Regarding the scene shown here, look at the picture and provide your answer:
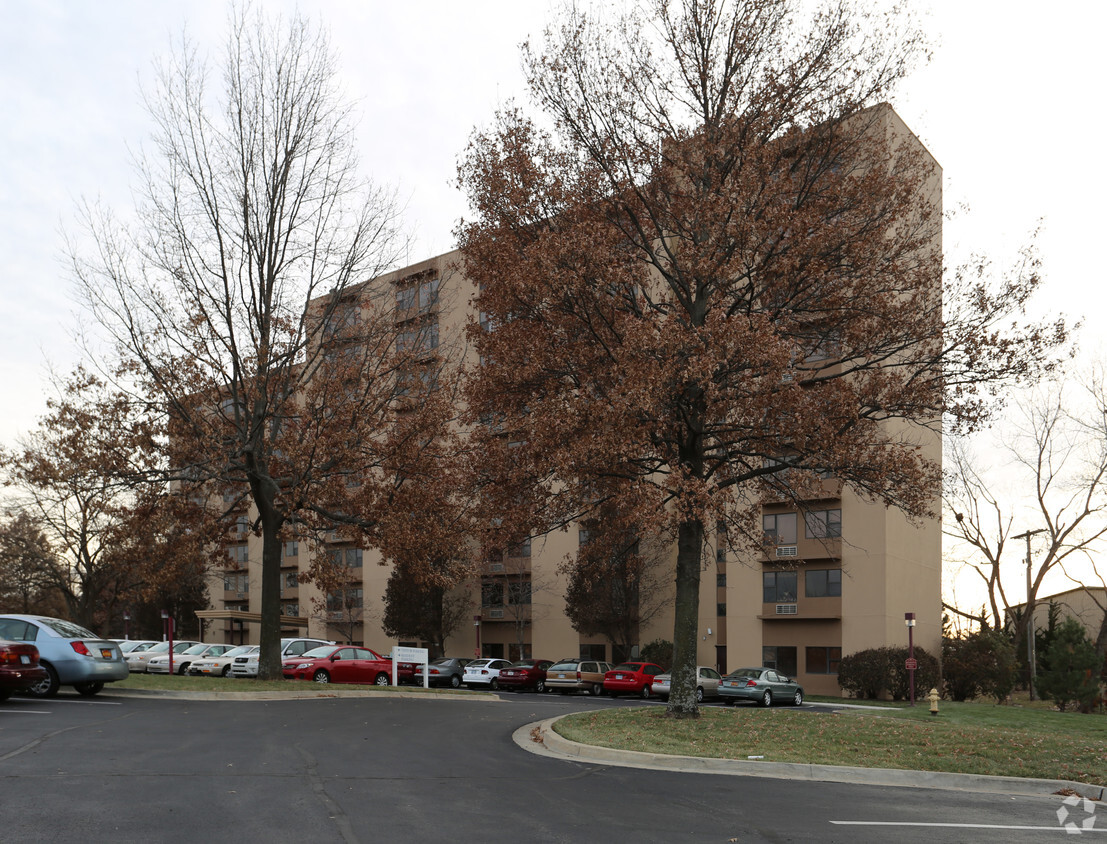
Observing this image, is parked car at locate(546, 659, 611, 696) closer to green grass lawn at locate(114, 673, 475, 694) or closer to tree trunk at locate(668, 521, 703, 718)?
green grass lawn at locate(114, 673, 475, 694)

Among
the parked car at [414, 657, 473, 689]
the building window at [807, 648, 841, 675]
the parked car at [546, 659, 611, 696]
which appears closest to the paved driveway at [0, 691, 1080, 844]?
the parked car at [546, 659, 611, 696]

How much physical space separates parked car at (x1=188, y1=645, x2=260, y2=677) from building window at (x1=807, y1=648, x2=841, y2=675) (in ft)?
80.4

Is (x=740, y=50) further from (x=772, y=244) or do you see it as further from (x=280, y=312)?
→ (x=280, y=312)

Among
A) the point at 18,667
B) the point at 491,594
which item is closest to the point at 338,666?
the point at 18,667

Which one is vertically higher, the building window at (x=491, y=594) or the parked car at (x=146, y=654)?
the building window at (x=491, y=594)

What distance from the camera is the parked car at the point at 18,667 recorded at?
16.8 m

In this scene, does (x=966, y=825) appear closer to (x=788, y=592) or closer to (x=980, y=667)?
(x=980, y=667)

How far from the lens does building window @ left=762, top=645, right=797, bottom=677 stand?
44188mm

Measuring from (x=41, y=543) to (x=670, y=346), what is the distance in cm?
4986

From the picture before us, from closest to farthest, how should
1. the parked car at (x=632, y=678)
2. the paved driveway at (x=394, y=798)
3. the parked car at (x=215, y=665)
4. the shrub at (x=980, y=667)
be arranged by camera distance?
the paved driveway at (x=394, y=798) → the parked car at (x=632, y=678) → the parked car at (x=215, y=665) → the shrub at (x=980, y=667)

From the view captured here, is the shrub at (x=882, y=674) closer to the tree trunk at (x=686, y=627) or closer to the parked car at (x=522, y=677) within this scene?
the parked car at (x=522, y=677)

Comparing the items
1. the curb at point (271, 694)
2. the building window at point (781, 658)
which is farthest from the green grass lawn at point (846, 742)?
the building window at point (781, 658)

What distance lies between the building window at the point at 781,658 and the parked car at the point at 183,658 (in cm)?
2463

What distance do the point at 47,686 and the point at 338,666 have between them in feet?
43.4
